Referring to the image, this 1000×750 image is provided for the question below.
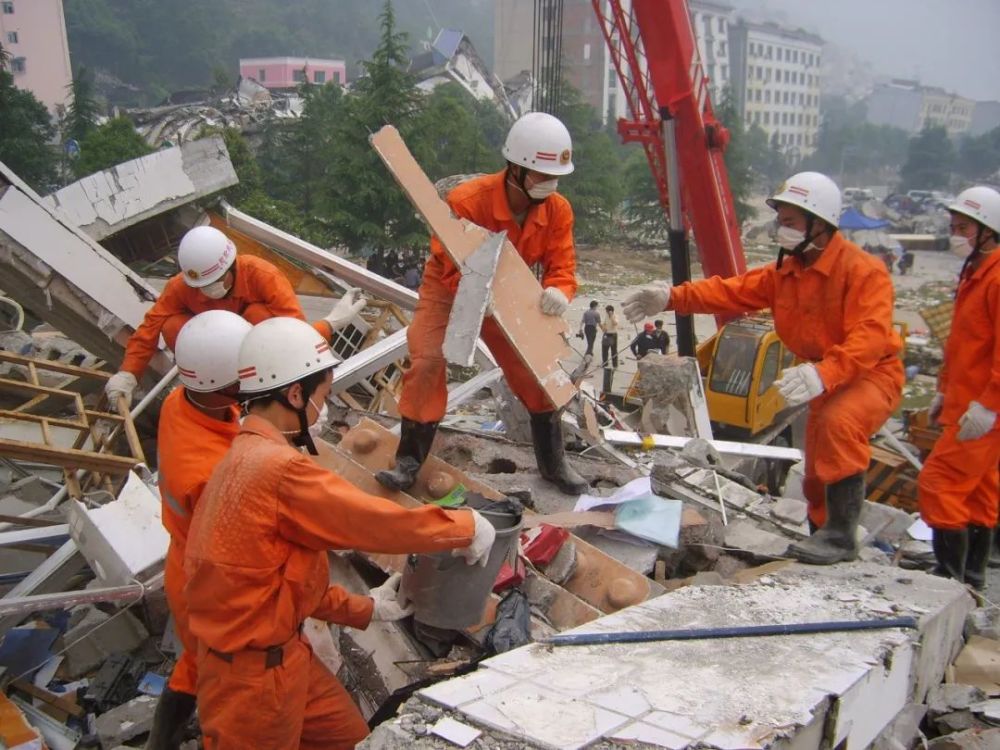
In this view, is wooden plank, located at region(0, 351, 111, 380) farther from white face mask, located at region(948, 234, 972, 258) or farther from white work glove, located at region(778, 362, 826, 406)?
white face mask, located at region(948, 234, 972, 258)

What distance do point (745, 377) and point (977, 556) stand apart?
19.9 feet

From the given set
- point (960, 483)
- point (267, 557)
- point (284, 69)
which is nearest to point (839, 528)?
point (960, 483)

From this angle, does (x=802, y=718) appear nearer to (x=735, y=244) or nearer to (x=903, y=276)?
(x=735, y=244)

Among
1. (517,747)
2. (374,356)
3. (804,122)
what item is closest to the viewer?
(517,747)

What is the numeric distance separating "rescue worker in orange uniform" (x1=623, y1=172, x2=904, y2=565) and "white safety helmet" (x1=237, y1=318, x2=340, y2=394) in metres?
1.89

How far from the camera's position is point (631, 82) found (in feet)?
33.5

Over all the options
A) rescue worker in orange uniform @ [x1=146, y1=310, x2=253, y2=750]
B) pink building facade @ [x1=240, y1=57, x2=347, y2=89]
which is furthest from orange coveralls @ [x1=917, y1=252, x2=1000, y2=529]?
pink building facade @ [x1=240, y1=57, x2=347, y2=89]

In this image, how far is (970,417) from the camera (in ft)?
13.0

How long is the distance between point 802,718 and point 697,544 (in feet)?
6.70

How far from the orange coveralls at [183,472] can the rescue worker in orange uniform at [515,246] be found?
3.80ft

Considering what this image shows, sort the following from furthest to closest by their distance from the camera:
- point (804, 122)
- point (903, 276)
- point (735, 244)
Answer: point (804, 122) < point (903, 276) < point (735, 244)

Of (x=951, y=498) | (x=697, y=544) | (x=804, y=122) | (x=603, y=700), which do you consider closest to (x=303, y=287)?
(x=697, y=544)

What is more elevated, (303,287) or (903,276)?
(303,287)

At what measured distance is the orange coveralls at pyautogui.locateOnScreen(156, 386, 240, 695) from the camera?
290cm
